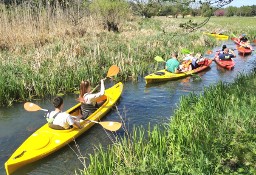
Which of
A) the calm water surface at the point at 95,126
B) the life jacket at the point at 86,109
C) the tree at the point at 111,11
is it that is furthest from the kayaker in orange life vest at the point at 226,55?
the life jacket at the point at 86,109

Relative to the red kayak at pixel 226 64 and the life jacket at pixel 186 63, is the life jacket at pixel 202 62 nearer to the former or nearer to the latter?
the life jacket at pixel 186 63

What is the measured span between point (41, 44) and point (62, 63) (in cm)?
374

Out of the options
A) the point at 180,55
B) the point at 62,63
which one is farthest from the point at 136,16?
the point at 62,63

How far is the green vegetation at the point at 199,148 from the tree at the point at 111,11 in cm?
1604

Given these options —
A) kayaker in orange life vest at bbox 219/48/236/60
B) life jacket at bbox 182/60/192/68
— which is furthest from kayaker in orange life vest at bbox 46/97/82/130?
kayaker in orange life vest at bbox 219/48/236/60

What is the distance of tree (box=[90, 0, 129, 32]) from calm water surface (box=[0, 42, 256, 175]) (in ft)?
34.5

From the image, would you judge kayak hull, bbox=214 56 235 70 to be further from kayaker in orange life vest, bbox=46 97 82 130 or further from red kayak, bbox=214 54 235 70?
kayaker in orange life vest, bbox=46 97 82 130

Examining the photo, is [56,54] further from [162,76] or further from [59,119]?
[59,119]

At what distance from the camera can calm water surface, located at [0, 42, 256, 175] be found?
5.57 m

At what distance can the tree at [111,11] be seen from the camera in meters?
21.5

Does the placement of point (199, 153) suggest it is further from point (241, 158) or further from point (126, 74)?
point (126, 74)

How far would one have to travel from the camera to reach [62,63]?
10250 mm

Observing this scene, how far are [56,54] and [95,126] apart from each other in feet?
16.7

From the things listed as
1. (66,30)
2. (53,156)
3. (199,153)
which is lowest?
(53,156)
